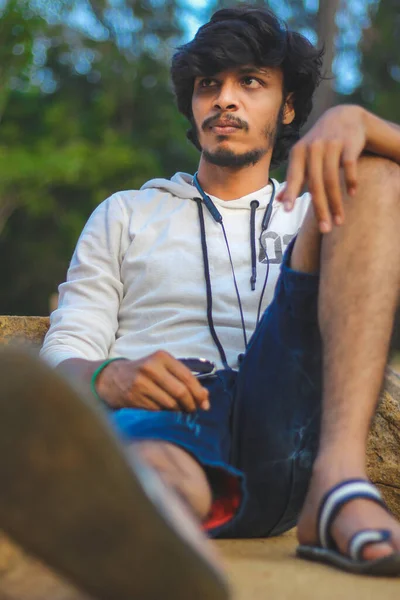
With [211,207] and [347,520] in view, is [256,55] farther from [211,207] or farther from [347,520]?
[347,520]

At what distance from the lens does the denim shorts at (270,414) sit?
2.12m

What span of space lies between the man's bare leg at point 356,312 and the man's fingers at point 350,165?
0.20ft

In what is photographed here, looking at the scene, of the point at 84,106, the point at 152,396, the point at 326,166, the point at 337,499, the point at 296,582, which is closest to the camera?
the point at 296,582

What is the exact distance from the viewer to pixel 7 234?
22.8m

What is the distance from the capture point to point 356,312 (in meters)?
1.98

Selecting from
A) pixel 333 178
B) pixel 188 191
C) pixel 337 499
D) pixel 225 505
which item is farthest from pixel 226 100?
pixel 337 499

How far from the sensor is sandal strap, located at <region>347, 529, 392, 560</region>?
1731 millimetres

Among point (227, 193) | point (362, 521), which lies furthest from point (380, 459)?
point (362, 521)

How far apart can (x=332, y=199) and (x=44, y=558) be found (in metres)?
0.97

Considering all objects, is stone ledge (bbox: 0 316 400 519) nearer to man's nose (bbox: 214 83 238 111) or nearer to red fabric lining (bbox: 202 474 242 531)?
man's nose (bbox: 214 83 238 111)

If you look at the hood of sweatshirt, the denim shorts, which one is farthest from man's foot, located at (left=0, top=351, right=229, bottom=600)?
the hood of sweatshirt

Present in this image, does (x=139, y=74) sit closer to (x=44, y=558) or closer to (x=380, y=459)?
(x=380, y=459)

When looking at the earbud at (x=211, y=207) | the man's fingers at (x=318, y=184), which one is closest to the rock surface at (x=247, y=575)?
the man's fingers at (x=318, y=184)

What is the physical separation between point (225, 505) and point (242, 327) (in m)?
0.63
